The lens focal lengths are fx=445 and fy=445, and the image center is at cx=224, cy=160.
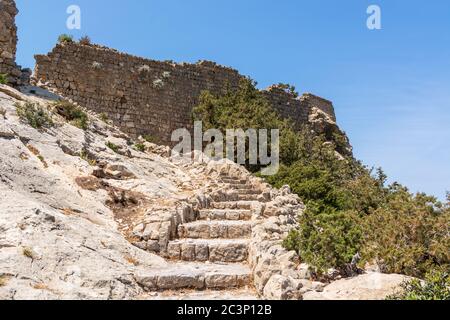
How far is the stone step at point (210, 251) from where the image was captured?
6.95 m

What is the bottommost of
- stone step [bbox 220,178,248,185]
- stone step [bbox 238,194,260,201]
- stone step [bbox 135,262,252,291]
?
stone step [bbox 135,262,252,291]

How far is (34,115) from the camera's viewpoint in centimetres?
1017

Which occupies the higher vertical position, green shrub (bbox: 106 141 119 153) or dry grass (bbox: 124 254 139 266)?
green shrub (bbox: 106 141 119 153)

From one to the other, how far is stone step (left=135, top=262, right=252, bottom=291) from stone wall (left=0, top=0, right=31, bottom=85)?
1068 cm

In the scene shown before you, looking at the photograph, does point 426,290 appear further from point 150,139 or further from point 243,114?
point 150,139

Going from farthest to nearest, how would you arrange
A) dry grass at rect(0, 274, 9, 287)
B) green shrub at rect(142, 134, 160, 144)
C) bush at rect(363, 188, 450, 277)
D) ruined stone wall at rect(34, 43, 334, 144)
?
1. green shrub at rect(142, 134, 160, 144)
2. ruined stone wall at rect(34, 43, 334, 144)
3. bush at rect(363, 188, 450, 277)
4. dry grass at rect(0, 274, 9, 287)

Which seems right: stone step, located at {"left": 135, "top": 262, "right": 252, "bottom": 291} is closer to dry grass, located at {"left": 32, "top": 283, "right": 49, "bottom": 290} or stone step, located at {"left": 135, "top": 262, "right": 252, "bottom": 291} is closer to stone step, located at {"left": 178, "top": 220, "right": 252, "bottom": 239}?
dry grass, located at {"left": 32, "top": 283, "right": 49, "bottom": 290}

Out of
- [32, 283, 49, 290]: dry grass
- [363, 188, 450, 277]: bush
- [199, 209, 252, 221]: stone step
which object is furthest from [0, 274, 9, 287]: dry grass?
[199, 209, 252, 221]: stone step

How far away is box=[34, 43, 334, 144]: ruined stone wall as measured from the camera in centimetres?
1744

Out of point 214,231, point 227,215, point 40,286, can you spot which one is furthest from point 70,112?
point 40,286

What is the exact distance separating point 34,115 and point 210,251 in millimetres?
5764

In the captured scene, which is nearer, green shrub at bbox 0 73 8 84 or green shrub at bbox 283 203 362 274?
green shrub at bbox 283 203 362 274

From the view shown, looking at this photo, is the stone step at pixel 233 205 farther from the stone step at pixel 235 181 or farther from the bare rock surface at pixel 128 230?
the stone step at pixel 235 181
